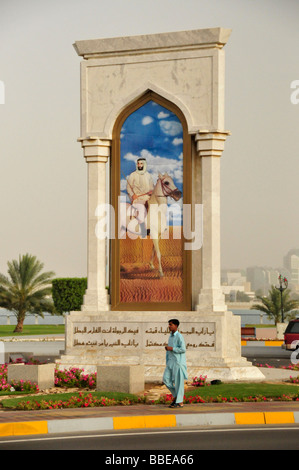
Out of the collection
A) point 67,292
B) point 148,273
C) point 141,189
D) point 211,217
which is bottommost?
point 67,292

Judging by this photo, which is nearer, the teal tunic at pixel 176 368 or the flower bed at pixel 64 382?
the teal tunic at pixel 176 368

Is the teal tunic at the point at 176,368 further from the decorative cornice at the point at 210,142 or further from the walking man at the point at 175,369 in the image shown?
the decorative cornice at the point at 210,142

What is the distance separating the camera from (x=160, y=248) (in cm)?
2139

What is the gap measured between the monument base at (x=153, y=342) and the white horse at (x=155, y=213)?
1525mm

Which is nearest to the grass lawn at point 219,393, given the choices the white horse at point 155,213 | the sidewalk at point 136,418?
the sidewalk at point 136,418

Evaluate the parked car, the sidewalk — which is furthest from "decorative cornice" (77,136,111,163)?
the parked car

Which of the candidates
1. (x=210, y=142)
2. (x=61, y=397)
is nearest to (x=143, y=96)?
(x=210, y=142)

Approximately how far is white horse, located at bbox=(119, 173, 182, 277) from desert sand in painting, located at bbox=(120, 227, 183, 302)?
5.8 inches

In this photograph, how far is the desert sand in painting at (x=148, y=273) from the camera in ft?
69.7

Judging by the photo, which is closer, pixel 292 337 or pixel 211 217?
pixel 211 217

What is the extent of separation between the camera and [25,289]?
5050cm

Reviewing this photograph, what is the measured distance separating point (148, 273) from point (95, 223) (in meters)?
1.82

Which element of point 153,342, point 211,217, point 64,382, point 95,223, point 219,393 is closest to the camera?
point 219,393

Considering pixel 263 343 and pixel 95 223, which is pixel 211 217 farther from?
pixel 263 343
